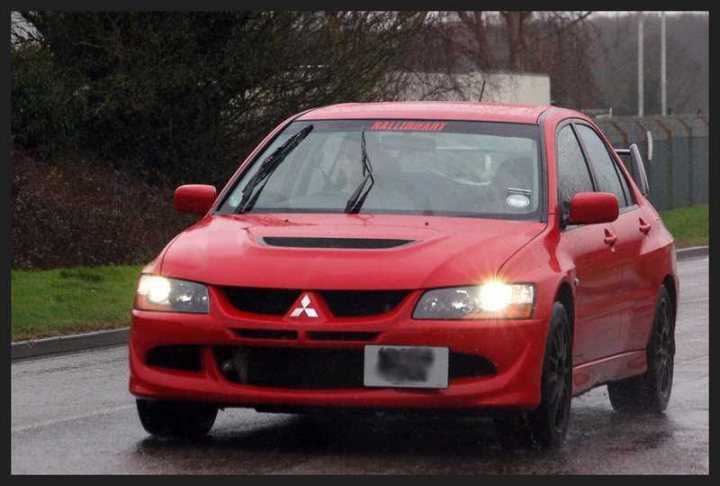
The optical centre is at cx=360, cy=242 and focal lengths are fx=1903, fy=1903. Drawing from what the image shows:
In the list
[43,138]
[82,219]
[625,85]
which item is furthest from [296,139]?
[625,85]

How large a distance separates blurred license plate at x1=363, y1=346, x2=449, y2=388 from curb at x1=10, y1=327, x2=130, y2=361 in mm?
6322

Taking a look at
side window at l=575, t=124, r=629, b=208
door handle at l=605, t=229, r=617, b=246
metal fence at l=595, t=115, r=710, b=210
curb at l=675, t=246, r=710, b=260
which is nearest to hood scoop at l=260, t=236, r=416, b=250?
door handle at l=605, t=229, r=617, b=246

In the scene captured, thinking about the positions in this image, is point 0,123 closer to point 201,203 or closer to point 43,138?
point 43,138

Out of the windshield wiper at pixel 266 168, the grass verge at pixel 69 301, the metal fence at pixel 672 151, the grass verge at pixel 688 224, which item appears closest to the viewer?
the windshield wiper at pixel 266 168

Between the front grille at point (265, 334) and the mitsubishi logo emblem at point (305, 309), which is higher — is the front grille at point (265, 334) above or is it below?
below

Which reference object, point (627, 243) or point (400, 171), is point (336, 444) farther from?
point (627, 243)

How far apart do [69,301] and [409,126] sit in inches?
331

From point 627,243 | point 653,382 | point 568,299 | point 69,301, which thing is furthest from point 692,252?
point 568,299

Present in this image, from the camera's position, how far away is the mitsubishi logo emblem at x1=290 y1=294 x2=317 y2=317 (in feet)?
25.9

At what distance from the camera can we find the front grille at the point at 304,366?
26.1ft

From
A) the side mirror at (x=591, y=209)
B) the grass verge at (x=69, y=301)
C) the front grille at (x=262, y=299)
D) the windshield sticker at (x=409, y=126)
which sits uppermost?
the windshield sticker at (x=409, y=126)

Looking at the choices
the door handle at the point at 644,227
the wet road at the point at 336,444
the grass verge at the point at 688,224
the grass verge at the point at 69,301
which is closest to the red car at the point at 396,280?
the wet road at the point at 336,444

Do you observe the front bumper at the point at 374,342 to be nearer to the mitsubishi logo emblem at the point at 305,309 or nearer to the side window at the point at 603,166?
the mitsubishi logo emblem at the point at 305,309

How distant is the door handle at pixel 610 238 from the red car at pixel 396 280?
0.02 metres
